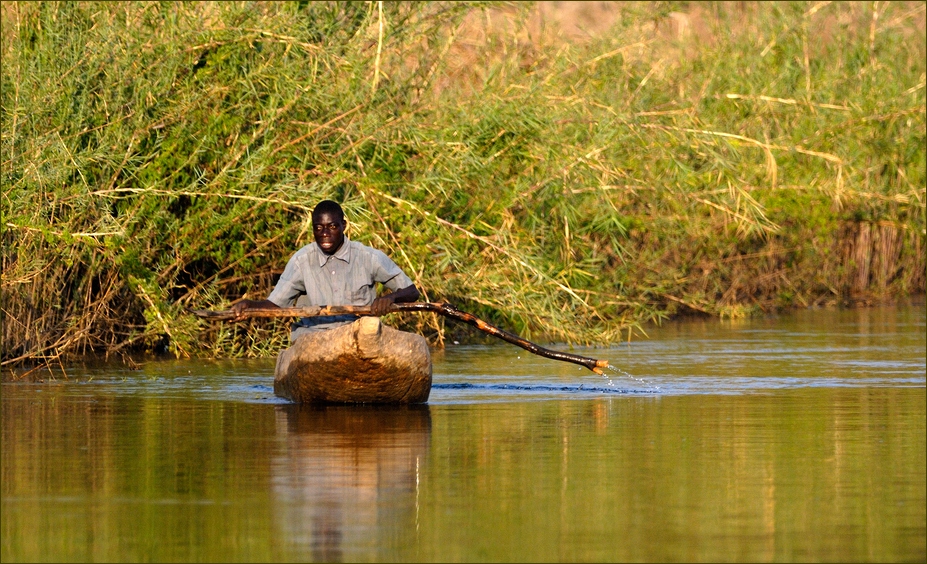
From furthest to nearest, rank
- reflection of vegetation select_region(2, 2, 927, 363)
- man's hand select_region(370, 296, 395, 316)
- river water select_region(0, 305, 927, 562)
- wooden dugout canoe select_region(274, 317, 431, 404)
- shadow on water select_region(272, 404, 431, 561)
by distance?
1. reflection of vegetation select_region(2, 2, 927, 363)
2. man's hand select_region(370, 296, 395, 316)
3. wooden dugout canoe select_region(274, 317, 431, 404)
4. shadow on water select_region(272, 404, 431, 561)
5. river water select_region(0, 305, 927, 562)

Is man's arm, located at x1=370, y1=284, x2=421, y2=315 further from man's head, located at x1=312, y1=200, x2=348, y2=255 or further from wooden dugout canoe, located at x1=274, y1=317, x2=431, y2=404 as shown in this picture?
man's head, located at x1=312, y1=200, x2=348, y2=255

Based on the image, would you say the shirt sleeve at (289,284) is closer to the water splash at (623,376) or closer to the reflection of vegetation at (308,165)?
the reflection of vegetation at (308,165)

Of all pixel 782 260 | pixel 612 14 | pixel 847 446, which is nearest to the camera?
pixel 847 446

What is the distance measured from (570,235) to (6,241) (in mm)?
5765

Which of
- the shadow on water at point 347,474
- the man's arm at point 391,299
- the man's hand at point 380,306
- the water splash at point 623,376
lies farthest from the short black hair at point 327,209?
the water splash at point 623,376

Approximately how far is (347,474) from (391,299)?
3473 millimetres

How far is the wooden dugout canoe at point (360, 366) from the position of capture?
477 inches

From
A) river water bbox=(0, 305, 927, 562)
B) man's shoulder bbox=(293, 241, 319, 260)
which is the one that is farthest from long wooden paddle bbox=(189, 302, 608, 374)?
man's shoulder bbox=(293, 241, 319, 260)

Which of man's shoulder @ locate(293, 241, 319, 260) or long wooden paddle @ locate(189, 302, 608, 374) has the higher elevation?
man's shoulder @ locate(293, 241, 319, 260)

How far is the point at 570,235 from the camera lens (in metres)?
18.2

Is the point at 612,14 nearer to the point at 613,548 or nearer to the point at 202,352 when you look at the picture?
the point at 202,352

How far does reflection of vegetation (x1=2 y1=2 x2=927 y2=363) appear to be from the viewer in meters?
15.0

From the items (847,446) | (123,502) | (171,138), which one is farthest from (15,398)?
(847,446)

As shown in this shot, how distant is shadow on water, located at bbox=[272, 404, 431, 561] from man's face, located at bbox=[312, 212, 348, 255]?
1106mm
